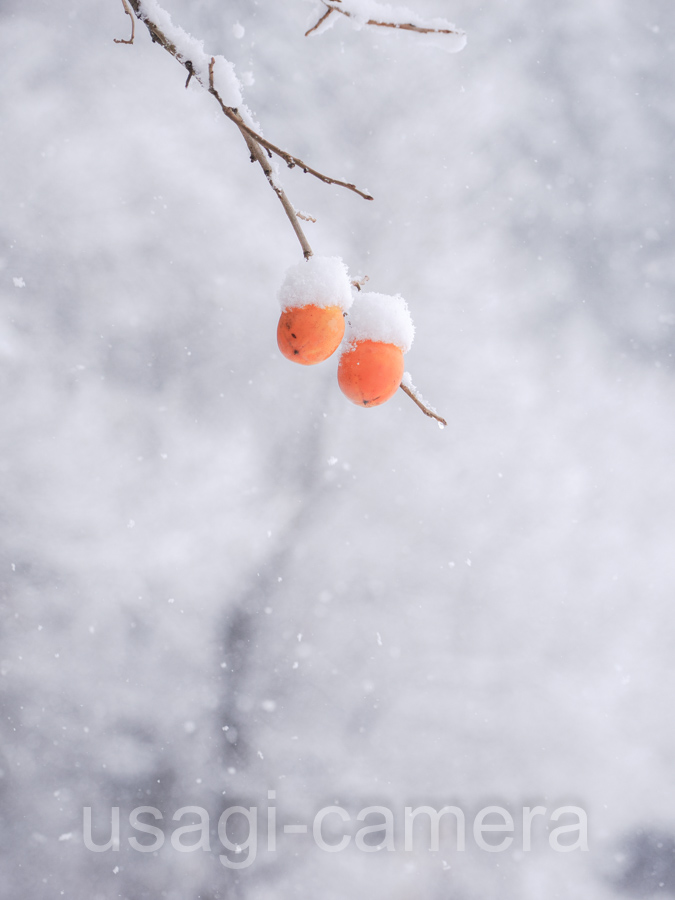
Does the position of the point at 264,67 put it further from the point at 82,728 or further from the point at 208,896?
the point at 208,896

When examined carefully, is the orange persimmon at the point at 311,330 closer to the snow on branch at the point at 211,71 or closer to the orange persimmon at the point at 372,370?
the orange persimmon at the point at 372,370

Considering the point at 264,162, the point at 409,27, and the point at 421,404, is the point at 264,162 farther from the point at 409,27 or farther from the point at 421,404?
the point at 421,404

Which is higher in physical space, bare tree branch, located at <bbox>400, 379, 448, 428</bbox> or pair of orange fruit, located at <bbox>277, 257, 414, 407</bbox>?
pair of orange fruit, located at <bbox>277, 257, 414, 407</bbox>

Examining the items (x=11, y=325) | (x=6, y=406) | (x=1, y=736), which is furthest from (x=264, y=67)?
(x=1, y=736)

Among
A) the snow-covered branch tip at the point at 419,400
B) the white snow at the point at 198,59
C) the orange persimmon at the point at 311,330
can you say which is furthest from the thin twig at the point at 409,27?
the snow-covered branch tip at the point at 419,400

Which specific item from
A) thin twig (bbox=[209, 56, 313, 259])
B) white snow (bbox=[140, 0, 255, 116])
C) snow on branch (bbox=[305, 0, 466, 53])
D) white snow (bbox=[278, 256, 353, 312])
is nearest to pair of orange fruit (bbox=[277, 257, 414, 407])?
white snow (bbox=[278, 256, 353, 312])

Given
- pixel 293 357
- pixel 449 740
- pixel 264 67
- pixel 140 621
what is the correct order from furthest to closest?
pixel 449 740
pixel 140 621
pixel 264 67
pixel 293 357

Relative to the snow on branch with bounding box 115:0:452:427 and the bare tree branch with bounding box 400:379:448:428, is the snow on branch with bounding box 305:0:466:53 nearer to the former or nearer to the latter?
the snow on branch with bounding box 115:0:452:427
